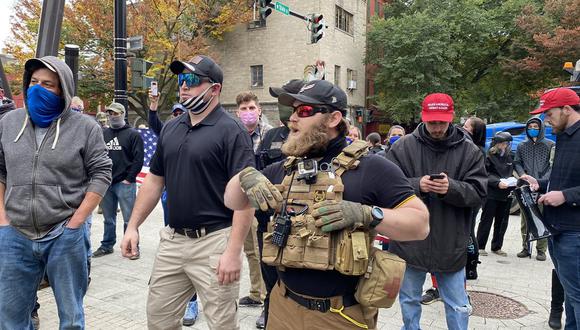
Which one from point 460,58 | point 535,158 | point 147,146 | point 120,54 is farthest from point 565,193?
point 460,58

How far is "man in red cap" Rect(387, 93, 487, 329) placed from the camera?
3.36 m

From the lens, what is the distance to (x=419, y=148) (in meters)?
3.61

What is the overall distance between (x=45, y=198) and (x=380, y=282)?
7.22 ft

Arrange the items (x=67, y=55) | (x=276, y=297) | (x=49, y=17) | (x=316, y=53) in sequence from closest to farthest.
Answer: (x=276, y=297) < (x=49, y=17) < (x=67, y=55) < (x=316, y=53)

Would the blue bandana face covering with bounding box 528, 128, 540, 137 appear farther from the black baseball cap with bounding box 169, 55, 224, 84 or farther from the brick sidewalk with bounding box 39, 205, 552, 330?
the black baseball cap with bounding box 169, 55, 224, 84

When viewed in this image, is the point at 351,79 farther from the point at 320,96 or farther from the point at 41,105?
the point at 320,96

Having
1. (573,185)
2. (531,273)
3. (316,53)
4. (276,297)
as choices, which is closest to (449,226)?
(573,185)

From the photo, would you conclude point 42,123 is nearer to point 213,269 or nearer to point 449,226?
point 213,269

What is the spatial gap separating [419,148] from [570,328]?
1.96 m

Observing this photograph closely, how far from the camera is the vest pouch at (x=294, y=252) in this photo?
6.82ft

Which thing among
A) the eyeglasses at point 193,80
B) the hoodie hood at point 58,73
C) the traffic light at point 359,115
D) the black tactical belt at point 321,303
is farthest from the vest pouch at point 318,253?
the traffic light at point 359,115

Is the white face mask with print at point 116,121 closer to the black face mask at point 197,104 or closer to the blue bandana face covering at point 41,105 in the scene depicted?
the blue bandana face covering at point 41,105

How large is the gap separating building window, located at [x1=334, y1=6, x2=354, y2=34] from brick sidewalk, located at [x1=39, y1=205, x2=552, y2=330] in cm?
2157

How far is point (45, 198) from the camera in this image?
291 centimetres
